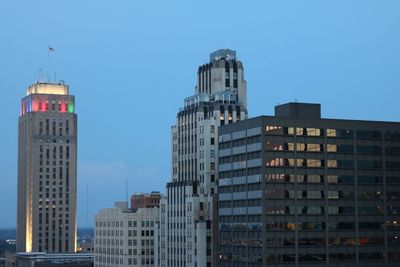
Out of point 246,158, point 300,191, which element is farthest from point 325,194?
point 246,158

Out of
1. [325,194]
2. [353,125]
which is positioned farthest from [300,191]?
[353,125]

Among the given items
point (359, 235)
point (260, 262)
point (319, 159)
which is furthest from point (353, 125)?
point (260, 262)

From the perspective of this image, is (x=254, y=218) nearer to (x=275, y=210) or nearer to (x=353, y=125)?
(x=275, y=210)

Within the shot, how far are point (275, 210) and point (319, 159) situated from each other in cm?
1519

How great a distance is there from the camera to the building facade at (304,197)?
190m

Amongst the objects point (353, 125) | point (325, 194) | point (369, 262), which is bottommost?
point (369, 262)

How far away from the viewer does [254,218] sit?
19300cm

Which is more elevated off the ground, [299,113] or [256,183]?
[299,113]

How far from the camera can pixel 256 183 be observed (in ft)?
631

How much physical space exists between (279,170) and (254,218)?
1162cm

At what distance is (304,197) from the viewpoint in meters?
193

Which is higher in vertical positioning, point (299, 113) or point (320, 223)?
point (299, 113)

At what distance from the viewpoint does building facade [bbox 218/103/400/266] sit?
18988 centimetres

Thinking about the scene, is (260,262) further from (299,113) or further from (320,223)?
(299,113)
